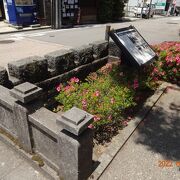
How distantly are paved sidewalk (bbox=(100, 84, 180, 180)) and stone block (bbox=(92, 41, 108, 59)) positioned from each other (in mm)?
2828

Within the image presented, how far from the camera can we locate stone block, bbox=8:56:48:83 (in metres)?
4.30

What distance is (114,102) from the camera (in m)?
4.16

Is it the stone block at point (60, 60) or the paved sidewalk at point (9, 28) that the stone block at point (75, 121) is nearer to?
the stone block at point (60, 60)

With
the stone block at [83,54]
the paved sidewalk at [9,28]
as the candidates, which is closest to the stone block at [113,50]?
the stone block at [83,54]

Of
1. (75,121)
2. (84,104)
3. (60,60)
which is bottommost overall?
(84,104)

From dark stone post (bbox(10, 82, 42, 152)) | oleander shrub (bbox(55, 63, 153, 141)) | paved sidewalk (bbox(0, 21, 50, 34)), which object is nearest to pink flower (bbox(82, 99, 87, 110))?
oleander shrub (bbox(55, 63, 153, 141))

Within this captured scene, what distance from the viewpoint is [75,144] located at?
2551 millimetres

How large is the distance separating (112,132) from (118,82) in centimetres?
146

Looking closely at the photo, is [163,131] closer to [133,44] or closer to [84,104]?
[84,104]

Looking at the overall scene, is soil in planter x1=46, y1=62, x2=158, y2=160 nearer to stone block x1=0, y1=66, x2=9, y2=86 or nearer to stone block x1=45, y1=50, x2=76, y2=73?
stone block x1=45, y1=50, x2=76, y2=73

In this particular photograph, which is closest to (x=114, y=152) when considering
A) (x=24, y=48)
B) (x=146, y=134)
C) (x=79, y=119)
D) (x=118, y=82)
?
(x=146, y=134)

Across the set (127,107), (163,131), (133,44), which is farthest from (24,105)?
(133,44)

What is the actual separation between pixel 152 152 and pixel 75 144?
6.30ft

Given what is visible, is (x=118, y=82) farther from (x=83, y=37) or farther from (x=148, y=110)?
(x=83, y=37)
